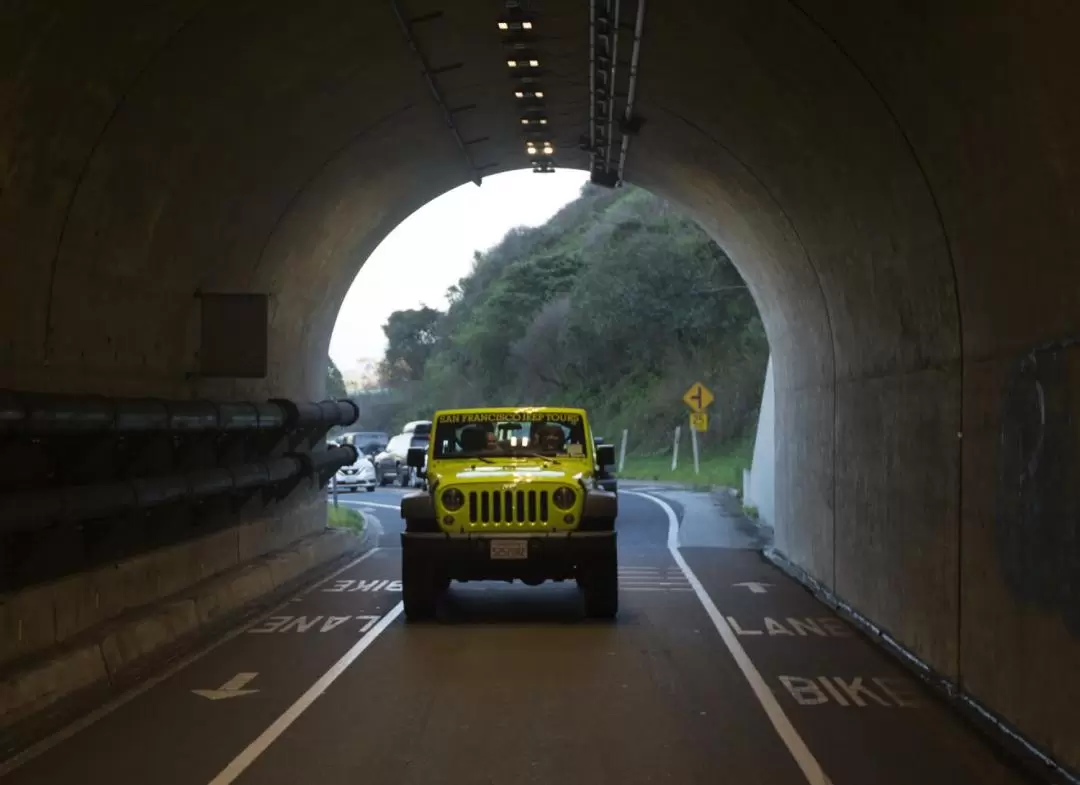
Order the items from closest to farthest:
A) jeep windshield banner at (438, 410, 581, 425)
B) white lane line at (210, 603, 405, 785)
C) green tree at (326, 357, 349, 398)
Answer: white lane line at (210, 603, 405, 785) < jeep windshield banner at (438, 410, 581, 425) < green tree at (326, 357, 349, 398)

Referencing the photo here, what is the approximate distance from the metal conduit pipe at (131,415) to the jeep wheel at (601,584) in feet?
14.7

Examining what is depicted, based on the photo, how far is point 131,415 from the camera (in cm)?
1134

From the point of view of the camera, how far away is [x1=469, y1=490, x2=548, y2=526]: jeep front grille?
13227 mm

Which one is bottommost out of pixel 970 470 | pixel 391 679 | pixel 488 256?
pixel 391 679

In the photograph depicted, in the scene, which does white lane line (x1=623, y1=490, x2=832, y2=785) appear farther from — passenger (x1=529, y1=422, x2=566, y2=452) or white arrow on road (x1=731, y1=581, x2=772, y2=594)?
passenger (x1=529, y1=422, x2=566, y2=452)

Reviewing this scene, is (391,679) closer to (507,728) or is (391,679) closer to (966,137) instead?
(507,728)

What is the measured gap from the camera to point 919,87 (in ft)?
28.7

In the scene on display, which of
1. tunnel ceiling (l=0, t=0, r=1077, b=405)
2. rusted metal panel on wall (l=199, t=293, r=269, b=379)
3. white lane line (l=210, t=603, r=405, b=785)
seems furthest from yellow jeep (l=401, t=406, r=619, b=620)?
tunnel ceiling (l=0, t=0, r=1077, b=405)

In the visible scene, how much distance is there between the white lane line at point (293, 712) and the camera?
7441 millimetres

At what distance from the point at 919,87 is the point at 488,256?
89.0 m

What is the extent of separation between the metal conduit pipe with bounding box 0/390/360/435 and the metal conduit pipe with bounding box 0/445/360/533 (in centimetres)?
50

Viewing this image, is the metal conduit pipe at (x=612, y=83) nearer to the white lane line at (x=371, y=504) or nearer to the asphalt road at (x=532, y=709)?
the asphalt road at (x=532, y=709)

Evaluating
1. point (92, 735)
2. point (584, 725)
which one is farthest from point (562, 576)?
point (92, 735)

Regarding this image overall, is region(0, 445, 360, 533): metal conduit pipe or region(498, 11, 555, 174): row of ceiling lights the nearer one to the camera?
region(0, 445, 360, 533): metal conduit pipe
